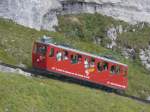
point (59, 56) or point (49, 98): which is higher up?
point (59, 56)

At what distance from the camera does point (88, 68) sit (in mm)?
63375

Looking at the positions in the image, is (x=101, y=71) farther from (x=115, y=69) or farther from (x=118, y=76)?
(x=118, y=76)

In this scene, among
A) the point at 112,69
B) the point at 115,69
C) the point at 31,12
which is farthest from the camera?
the point at 31,12

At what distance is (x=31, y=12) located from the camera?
7725 centimetres

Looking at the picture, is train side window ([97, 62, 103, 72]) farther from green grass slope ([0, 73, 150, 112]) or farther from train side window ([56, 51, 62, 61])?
green grass slope ([0, 73, 150, 112])

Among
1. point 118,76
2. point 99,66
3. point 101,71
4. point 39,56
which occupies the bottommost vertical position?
point 118,76

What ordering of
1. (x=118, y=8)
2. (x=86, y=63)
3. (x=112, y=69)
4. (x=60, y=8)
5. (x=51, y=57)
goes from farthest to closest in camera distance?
(x=118, y=8) → (x=60, y=8) → (x=112, y=69) → (x=86, y=63) → (x=51, y=57)

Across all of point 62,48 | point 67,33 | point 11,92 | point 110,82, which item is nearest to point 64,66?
point 62,48

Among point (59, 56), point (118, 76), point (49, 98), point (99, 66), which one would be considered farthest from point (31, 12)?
point (49, 98)

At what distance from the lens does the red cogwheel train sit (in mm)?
60281

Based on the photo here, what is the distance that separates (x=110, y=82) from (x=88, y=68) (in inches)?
142

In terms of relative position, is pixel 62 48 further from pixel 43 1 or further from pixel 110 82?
pixel 43 1

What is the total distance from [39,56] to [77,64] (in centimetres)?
393

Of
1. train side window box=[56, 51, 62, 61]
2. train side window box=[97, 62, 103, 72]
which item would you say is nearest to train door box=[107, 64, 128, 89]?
train side window box=[97, 62, 103, 72]
